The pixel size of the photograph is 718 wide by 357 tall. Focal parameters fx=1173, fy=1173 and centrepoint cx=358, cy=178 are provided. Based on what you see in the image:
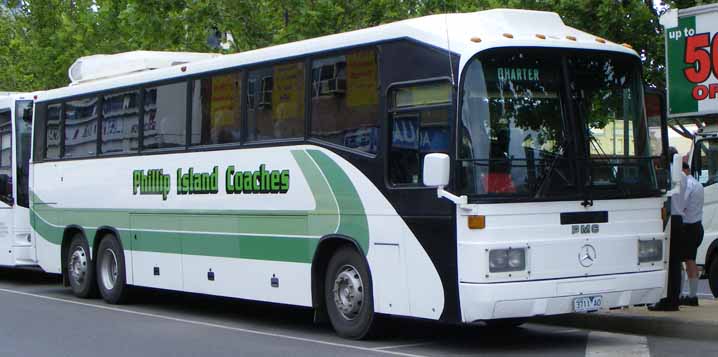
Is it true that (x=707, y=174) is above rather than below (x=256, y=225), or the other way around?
above

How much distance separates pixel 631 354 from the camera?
11172 mm

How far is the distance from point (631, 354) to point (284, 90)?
5.10 m

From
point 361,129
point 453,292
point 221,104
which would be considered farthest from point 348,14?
point 453,292

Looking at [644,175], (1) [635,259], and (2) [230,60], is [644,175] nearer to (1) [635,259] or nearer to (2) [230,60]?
(1) [635,259]

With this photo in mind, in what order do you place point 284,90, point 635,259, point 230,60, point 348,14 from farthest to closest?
point 348,14 → point 230,60 → point 284,90 → point 635,259

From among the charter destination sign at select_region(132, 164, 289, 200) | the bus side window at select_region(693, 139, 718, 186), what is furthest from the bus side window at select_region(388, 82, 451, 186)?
the bus side window at select_region(693, 139, 718, 186)

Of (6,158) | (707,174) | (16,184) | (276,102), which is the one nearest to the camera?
(276,102)

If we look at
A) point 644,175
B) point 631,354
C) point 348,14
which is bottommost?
point 631,354

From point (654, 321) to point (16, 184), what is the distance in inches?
479

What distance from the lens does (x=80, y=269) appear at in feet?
60.2

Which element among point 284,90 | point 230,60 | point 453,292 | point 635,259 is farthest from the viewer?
point 230,60

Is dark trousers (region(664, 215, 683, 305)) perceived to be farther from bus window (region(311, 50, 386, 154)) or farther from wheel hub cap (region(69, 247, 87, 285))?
wheel hub cap (region(69, 247, 87, 285))

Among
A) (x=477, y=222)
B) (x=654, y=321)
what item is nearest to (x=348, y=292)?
(x=477, y=222)

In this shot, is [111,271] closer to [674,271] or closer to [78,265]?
[78,265]
